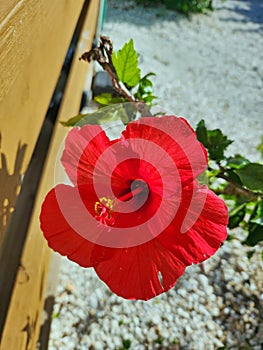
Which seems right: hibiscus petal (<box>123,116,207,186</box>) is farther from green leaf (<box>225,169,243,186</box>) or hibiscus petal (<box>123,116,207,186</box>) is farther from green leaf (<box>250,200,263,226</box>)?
green leaf (<box>250,200,263,226</box>)

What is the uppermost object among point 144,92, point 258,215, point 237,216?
point 144,92

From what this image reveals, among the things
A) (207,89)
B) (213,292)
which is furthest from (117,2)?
(213,292)

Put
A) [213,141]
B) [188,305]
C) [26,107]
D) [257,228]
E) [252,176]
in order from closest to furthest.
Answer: [26,107]
[252,176]
[213,141]
[257,228]
[188,305]

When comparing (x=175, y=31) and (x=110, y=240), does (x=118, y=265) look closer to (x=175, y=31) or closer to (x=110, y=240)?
(x=110, y=240)

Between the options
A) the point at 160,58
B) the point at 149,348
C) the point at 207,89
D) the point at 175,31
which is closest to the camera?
the point at 149,348

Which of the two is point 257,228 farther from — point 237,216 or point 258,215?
point 237,216

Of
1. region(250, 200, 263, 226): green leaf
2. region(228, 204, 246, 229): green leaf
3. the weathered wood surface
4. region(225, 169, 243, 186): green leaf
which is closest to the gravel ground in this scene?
the weathered wood surface

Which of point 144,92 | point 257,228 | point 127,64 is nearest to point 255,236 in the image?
point 257,228
